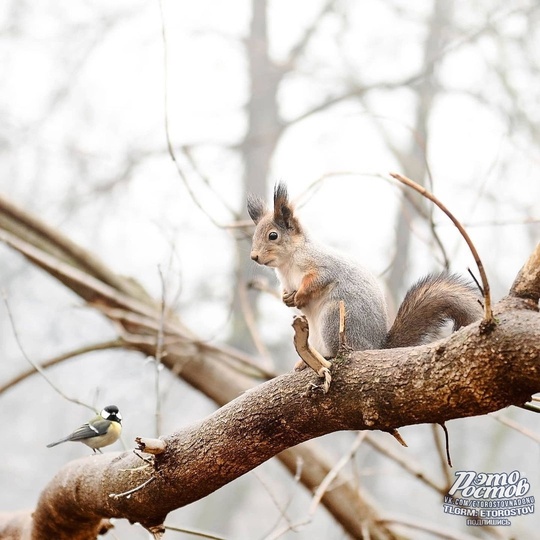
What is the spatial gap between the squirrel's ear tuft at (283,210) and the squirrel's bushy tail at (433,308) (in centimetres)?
31

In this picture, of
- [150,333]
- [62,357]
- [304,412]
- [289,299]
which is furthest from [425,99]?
Result: [304,412]

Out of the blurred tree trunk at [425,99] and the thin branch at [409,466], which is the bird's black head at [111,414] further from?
the blurred tree trunk at [425,99]

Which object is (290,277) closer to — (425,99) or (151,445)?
(151,445)

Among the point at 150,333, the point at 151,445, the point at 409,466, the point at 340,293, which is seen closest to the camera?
the point at 151,445

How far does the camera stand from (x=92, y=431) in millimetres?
952

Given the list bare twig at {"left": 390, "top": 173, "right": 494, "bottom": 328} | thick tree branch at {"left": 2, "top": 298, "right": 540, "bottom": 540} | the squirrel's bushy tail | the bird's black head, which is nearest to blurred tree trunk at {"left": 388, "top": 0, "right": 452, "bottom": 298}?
the squirrel's bushy tail

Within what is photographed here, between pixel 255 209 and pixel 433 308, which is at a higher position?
pixel 255 209

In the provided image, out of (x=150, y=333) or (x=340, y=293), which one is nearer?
(x=340, y=293)

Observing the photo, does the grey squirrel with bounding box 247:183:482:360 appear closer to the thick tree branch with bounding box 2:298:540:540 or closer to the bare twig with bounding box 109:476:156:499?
the thick tree branch with bounding box 2:298:540:540

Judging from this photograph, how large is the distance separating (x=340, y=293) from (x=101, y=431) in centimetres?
47

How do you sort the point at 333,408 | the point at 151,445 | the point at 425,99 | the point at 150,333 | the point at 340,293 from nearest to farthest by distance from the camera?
the point at 333,408 < the point at 151,445 < the point at 340,293 < the point at 150,333 < the point at 425,99

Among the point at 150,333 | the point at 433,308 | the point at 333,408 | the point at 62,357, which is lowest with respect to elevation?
the point at 333,408

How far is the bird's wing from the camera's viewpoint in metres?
0.95

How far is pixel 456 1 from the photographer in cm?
329
